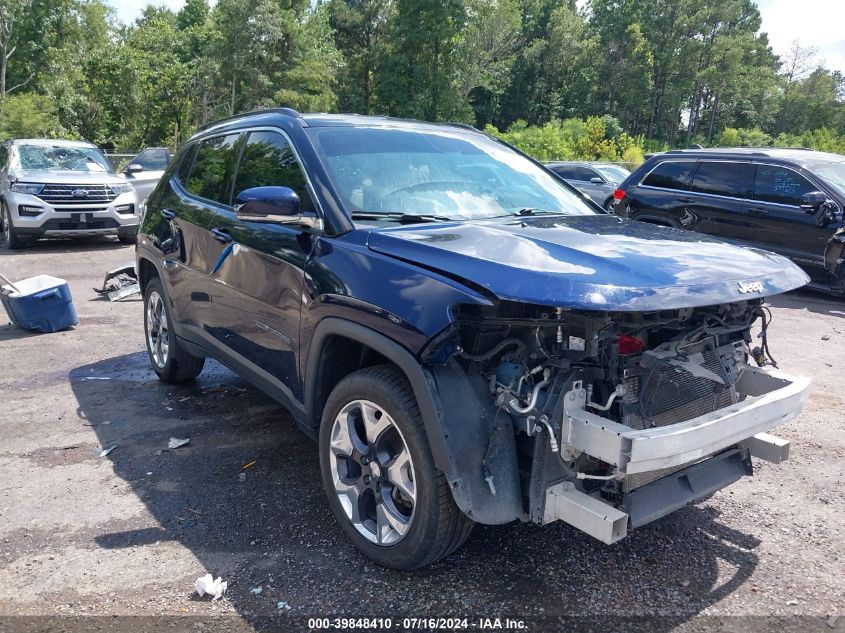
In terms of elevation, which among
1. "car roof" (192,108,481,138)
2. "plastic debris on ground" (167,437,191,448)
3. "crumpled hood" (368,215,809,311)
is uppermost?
"car roof" (192,108,481,138)

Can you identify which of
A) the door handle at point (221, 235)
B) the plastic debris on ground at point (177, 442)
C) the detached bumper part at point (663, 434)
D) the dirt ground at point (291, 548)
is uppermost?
the door handle at point (221, 235)

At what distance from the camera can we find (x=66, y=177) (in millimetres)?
12398

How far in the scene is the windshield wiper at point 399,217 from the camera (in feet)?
10.8

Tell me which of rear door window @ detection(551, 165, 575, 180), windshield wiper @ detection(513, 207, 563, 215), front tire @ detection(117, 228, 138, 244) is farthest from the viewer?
rear door window @ detection(551, 165, 575, 180)

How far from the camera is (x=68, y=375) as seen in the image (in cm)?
585

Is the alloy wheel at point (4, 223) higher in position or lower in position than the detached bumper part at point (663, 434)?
lower

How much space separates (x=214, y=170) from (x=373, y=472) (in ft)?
8.63

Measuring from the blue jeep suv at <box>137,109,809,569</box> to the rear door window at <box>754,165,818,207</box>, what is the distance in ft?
20.8

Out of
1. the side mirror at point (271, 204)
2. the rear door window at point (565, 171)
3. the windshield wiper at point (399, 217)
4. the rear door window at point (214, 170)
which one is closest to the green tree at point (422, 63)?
the rear door window at point (565, 171)

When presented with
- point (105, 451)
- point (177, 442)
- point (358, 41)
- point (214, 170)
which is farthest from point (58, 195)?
point (358, 41)

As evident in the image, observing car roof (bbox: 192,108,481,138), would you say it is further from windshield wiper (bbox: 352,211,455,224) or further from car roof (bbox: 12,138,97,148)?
car roof (bbox: 12,138,97,148)

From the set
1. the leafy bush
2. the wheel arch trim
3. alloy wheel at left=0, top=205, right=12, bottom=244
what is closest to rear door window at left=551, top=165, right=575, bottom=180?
alloy wheel at left=0, top=205, right=12, bottom=244

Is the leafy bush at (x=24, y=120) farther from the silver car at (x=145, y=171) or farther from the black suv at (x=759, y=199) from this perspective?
the black suv at (x=759, y=199)

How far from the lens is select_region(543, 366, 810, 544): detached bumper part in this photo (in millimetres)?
2406
